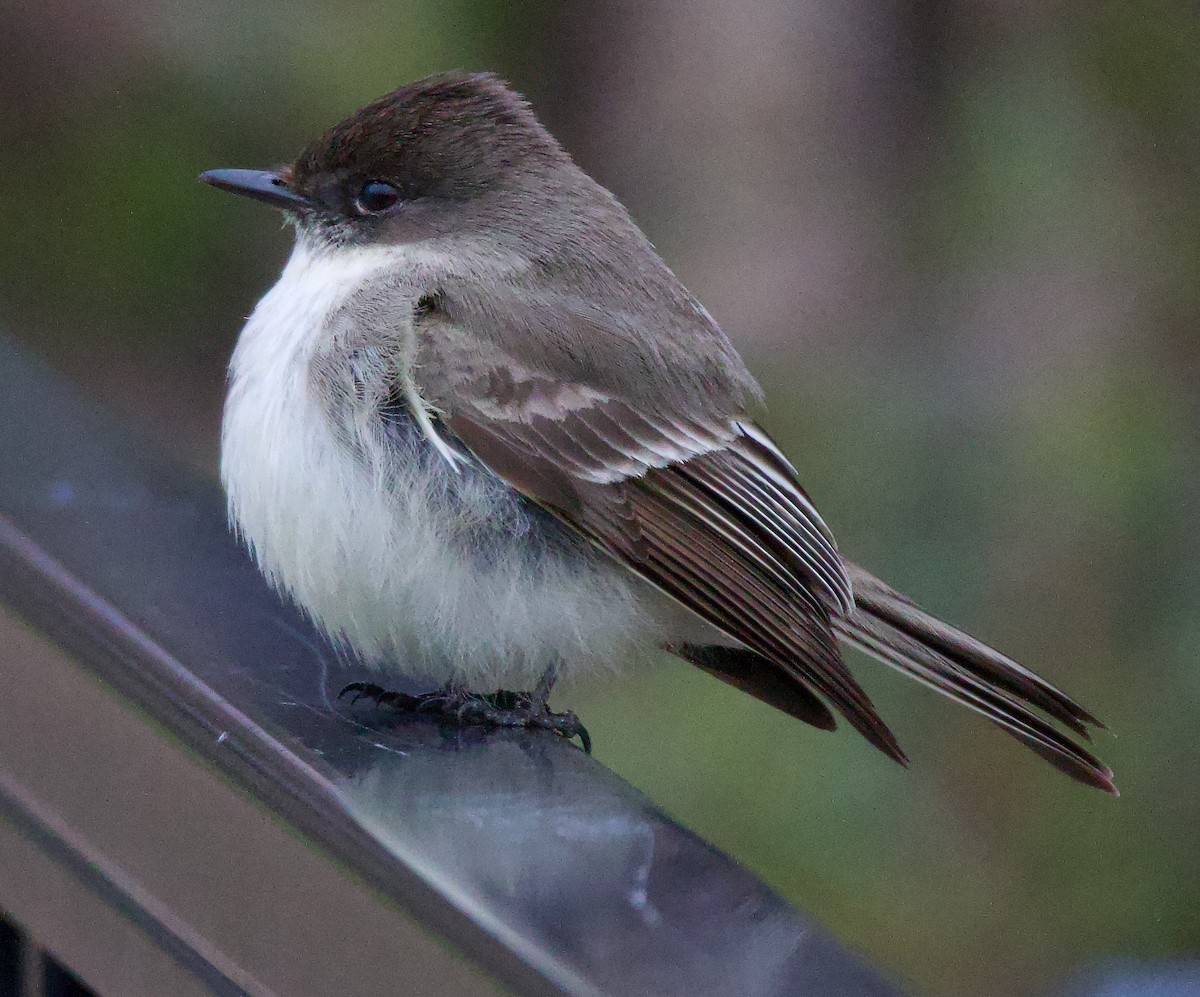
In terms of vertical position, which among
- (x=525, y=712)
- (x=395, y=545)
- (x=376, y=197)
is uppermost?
(x=376, y=197)

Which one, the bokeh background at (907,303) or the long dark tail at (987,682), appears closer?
the long dark tail at (987,682)

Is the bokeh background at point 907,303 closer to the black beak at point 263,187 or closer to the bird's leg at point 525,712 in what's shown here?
the bird's leg at point 525,712

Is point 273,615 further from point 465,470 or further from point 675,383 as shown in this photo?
point 675,383

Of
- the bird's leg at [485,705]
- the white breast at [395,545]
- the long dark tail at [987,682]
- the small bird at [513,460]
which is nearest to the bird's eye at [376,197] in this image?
the small bird at [513,460]

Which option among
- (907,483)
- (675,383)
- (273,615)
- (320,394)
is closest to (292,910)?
(273,615)

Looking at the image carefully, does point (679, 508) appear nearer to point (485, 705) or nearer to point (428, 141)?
point (485, 705)

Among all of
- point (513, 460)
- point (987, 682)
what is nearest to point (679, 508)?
point (513, 460)
